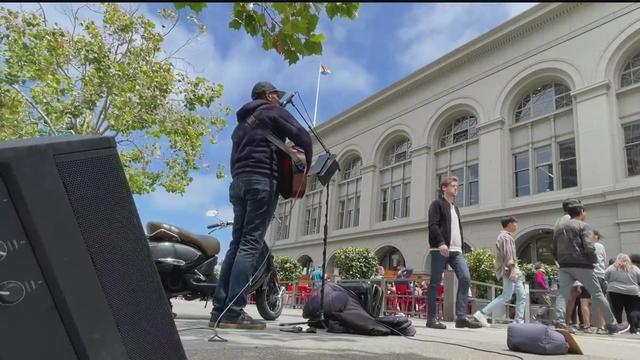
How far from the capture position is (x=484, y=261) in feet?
52.4

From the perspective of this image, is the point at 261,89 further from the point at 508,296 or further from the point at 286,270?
the point at 286,270

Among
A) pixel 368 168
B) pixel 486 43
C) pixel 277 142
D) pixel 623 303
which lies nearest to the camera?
pixel 277 142

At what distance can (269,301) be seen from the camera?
6004 millimetres

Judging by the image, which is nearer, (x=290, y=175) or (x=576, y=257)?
(x=290, y=175)

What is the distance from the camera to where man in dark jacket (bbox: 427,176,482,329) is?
6.26 metres

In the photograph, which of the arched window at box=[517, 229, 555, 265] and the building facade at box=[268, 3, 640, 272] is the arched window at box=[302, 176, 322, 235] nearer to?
the building facade at box=[268, 3, 640, 272]

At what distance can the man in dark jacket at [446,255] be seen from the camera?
6258 mm

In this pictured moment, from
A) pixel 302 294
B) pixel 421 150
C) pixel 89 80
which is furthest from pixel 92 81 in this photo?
pixel 421 150

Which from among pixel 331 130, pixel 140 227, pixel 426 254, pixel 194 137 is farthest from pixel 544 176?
pixel 140 227

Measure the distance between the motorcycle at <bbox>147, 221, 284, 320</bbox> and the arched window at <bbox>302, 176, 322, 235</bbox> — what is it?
32.8m

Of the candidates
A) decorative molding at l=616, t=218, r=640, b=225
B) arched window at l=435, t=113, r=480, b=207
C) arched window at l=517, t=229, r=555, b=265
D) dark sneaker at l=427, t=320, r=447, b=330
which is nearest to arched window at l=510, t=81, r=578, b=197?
arched window at l=517, t=229, r=555, b=265

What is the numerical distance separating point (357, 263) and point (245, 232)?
21.5 metres

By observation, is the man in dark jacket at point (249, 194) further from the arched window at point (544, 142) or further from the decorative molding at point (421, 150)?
the decorative molding at point (421, 150)

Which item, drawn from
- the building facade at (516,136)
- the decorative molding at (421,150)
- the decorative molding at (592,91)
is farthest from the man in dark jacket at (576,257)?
the decorative molding at (421,150)
